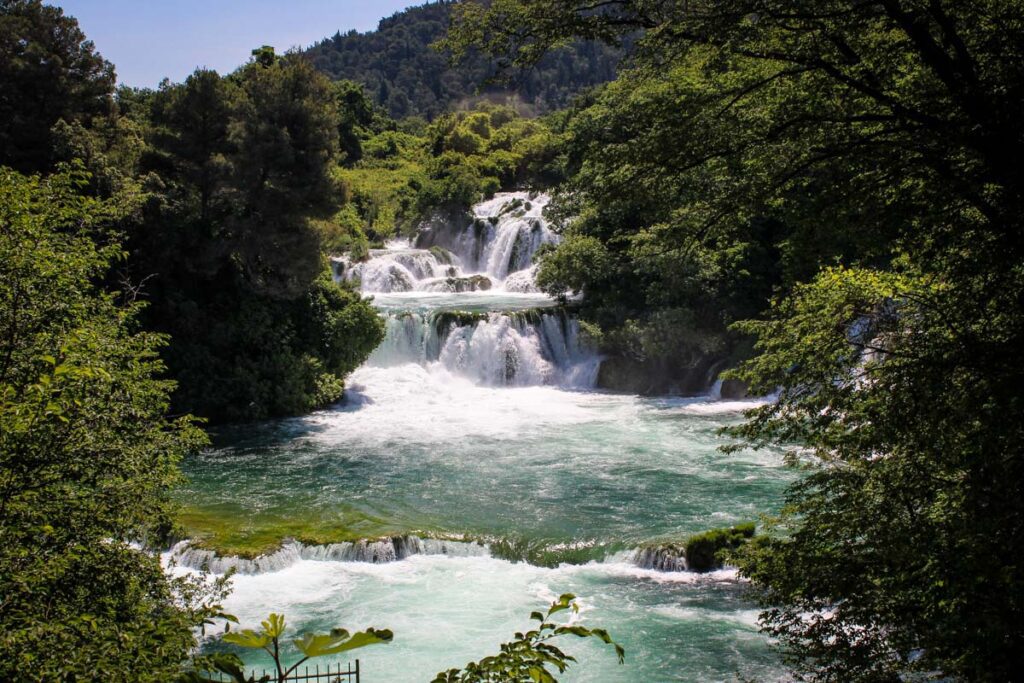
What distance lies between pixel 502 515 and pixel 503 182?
112 feet

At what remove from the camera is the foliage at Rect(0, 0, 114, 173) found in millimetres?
18516

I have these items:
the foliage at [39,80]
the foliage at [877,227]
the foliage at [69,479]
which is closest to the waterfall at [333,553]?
the foliage at [69,479]

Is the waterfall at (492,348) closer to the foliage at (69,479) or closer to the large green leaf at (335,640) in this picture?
the foliage at (69,479)

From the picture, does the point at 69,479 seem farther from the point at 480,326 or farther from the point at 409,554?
the point at 480,326

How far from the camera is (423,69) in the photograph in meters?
133

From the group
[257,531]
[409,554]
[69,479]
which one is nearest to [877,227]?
[69,479]

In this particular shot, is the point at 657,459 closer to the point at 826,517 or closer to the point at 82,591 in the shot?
the point at 826,517

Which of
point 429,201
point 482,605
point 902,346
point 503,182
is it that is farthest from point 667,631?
point 503,182

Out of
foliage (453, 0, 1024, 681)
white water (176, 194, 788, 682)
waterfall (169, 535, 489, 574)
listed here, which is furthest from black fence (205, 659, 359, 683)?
foliage (453, 0, 1024, 681)

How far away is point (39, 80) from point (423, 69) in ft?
397

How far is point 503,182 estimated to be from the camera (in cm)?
4566

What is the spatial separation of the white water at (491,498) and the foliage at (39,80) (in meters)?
8.50

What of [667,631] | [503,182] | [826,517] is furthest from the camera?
[503,182]

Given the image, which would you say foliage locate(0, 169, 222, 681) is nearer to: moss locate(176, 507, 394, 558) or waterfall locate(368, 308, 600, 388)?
moss locate(176, 507, 394, 558)
